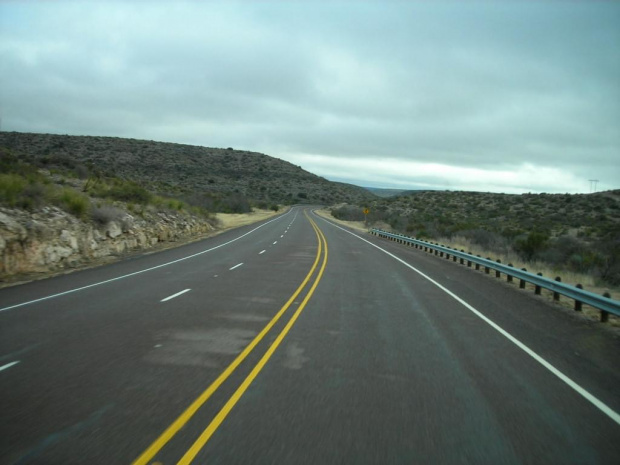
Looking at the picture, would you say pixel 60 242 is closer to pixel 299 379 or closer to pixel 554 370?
pixel 299 379

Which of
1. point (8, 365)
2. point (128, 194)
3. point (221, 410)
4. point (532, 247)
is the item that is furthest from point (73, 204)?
point (532, 247)

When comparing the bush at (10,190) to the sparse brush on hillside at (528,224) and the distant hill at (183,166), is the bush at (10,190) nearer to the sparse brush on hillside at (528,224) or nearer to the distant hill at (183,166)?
the distant hill at (183,166)

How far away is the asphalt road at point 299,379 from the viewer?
423 centimetres

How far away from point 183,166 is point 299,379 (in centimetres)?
10450

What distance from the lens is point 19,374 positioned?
19.5 feet

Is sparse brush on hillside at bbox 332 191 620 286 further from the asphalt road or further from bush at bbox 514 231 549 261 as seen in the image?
the asphalt road

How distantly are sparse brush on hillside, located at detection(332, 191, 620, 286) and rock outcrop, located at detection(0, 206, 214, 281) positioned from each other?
2038 cm

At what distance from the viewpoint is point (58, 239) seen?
1750 centimetres

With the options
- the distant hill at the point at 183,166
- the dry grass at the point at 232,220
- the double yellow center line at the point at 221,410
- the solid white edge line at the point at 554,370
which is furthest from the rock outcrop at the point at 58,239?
the dry grass at the point at 232,220

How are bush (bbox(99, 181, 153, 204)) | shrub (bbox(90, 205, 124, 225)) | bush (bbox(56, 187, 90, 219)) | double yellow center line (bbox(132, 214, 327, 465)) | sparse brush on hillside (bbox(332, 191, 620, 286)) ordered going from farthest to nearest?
bush (bbox(99, 181, 153, 204)) < sparse brush on hillside (bbox(332, 191, 620, 286)) < shrub (bbox(90, 205, 124, 225)) < bush (bbox(56, 187, 90, 219)) < double yellow center line (bbox(132, 214, 327, 465))

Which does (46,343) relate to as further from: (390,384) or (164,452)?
(390,384)

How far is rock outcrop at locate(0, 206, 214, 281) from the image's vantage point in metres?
15.0

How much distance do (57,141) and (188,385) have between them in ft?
317

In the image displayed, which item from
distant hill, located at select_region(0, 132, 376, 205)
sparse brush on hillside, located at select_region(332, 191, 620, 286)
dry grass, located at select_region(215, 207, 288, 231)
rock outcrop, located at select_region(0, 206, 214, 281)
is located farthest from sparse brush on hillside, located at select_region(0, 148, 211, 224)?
sparse brush on hillside, located at select_region(332, 191, 620, 286)
